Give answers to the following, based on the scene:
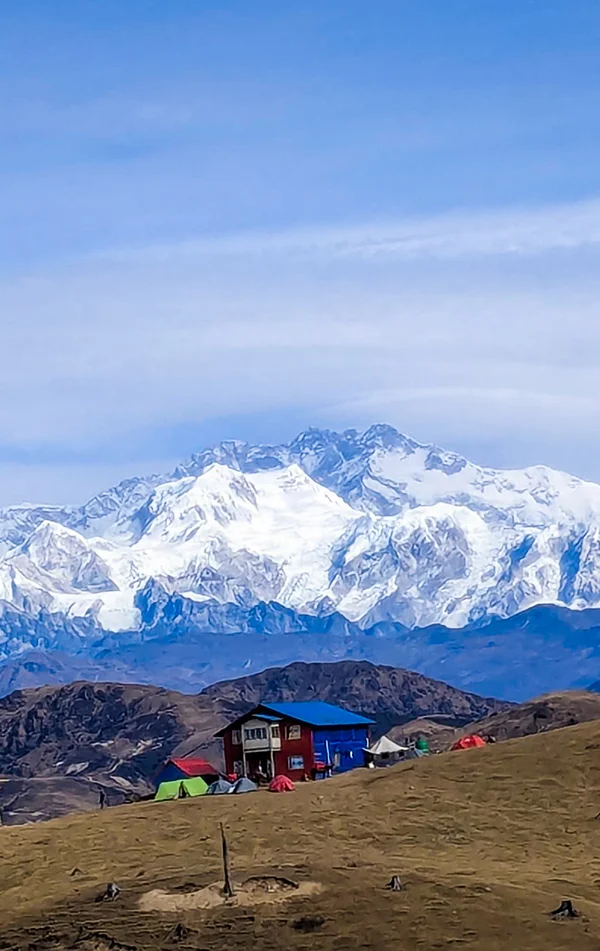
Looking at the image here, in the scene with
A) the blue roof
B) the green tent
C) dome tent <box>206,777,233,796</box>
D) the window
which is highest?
the blue roof

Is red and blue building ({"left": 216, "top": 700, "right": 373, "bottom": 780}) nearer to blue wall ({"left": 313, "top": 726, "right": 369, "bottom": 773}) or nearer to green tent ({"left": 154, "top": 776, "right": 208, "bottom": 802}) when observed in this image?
blue wall ({"left": 313, "top": 726, "right": 369, "bottom": 773})

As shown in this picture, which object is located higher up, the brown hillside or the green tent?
the green tent

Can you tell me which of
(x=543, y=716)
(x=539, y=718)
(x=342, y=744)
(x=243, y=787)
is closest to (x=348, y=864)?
(x=243, y=787)

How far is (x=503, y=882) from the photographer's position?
42.2 meters

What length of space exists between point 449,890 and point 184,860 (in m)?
10.4

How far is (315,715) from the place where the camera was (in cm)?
8488

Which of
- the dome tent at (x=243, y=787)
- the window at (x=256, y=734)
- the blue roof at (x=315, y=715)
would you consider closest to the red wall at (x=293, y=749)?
the blue roof at (x=315, y=715)

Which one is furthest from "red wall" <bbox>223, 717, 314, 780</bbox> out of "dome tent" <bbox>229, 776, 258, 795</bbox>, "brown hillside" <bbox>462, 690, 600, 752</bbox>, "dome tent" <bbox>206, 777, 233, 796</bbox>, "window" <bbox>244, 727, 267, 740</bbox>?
"brown hillside" <bbox>462, 690, 600, 752</bbox>

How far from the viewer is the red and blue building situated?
81.3 m

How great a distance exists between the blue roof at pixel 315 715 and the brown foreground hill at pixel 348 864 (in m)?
16.2

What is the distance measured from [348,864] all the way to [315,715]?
39.9 metres

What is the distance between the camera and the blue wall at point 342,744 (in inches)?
3236

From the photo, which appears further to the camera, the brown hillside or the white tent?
the brown hillside

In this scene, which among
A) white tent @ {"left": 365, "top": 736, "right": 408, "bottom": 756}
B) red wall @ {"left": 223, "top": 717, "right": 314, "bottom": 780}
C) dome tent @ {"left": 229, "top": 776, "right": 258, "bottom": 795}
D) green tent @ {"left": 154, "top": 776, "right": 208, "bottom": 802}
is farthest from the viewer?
Answer: white tent @ {"left": 365, "top": 736, "right": 408, "bottom": 756}
